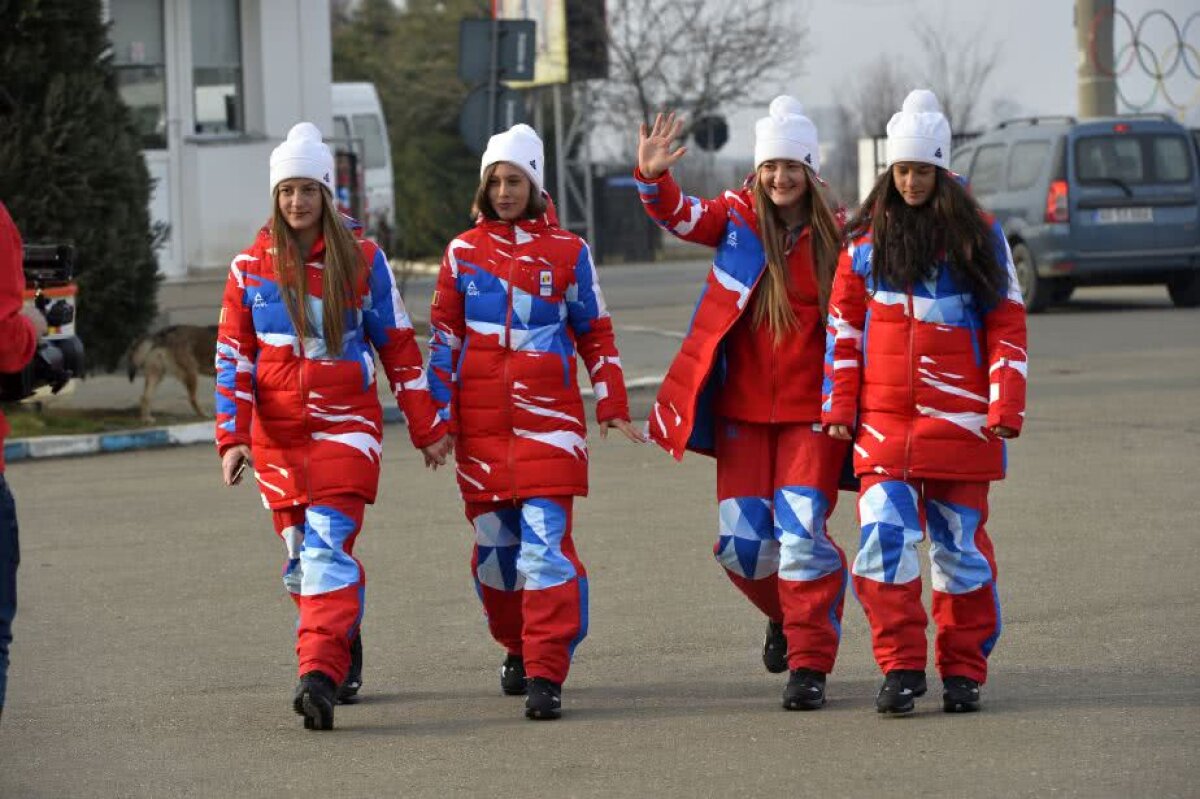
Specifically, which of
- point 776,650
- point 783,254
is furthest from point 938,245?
point 776,650

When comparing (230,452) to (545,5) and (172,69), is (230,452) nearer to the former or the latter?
(172,69)

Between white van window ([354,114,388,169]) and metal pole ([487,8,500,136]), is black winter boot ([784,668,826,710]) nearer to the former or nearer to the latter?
metal pole ([487,8,500,136])

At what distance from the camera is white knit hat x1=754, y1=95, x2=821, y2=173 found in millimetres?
7168

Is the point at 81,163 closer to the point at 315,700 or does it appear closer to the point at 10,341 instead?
the point at 315,700

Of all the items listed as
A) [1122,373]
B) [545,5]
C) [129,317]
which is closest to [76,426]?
[129,317]

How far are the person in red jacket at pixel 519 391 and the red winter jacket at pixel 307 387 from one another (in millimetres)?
159

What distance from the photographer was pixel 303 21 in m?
23.5

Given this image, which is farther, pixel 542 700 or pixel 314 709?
pixel 542 700

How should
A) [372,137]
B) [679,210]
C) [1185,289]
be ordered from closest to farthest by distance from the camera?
[679,210], [1185,289], [372,137]

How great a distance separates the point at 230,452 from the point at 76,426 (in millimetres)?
8158

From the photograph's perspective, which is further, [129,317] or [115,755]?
[129,317]

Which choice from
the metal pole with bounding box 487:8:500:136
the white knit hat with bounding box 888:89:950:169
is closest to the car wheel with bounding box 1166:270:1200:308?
the metal pole with bounding box 487:8:500:136

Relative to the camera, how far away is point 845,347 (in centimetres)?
683

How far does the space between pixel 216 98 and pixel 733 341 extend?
17166mm
